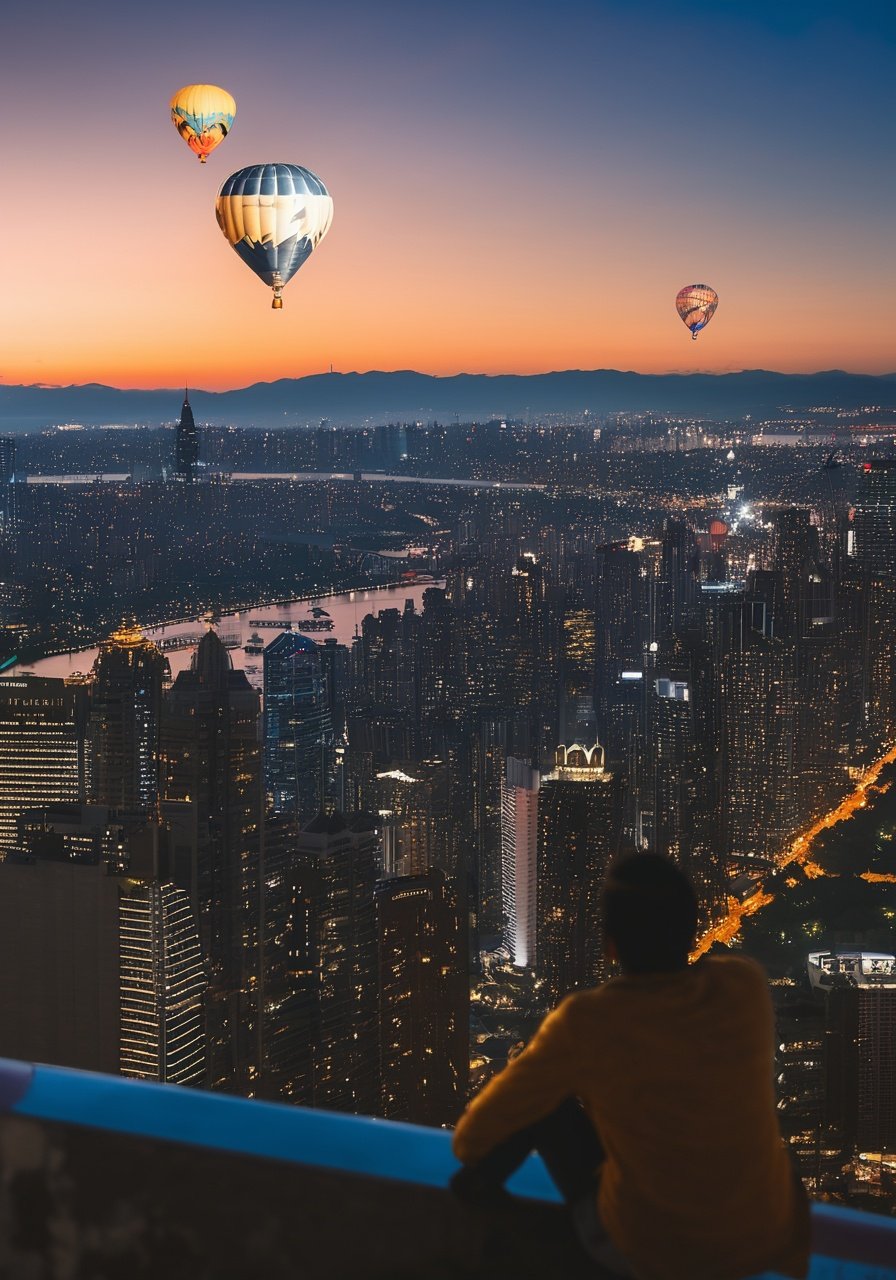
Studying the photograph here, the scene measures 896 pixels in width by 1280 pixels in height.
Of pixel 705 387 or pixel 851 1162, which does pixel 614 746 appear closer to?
pixel 705 387

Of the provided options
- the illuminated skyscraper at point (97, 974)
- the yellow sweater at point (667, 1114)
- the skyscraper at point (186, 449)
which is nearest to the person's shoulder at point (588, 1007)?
the yellow sweater at point (667, 1114)

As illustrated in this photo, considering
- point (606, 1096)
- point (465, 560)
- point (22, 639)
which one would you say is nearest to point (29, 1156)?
point (606, 1096)

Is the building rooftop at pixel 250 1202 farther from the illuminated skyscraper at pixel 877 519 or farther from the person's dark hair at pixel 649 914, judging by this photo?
the illuminated skyscraper at pixel 877 519

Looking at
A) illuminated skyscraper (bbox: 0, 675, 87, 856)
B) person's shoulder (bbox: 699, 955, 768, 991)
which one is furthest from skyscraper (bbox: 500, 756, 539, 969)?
person's shoulder (bbox: 699, 955, 768, 991)

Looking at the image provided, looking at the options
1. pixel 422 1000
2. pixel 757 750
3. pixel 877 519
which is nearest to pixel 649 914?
pixel 422 1000

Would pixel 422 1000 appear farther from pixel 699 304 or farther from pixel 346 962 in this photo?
pixel 699 304
